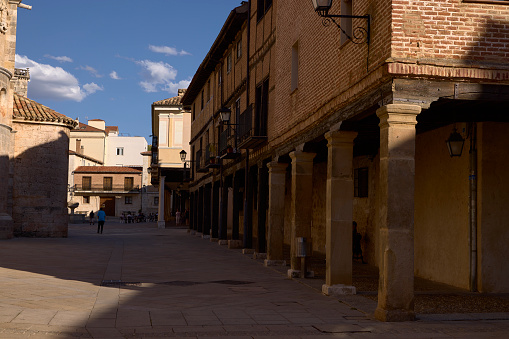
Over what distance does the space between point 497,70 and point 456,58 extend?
0.58 m

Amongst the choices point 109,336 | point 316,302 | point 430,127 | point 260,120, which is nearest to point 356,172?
point 260,120

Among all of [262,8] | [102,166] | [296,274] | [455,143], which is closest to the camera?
[455,143]

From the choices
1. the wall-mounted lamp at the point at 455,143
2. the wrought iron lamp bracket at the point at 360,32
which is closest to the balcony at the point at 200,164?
the wall-mounted lamp at the point at 455,143

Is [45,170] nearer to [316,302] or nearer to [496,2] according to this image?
[316,302]

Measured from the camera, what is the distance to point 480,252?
36.4ft

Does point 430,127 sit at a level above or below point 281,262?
above

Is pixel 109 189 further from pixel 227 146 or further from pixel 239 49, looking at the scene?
pixel 227 146

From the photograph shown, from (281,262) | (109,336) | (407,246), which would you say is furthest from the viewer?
(281,262)

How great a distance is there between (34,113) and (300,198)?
66.0 feet

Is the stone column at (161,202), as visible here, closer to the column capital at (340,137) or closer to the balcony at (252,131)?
the balcony at (252,131)

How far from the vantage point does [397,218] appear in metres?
8.07

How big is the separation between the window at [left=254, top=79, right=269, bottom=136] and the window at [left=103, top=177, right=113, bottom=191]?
61.6 meters

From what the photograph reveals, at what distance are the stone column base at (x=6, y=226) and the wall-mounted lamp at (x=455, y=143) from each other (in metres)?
20.6

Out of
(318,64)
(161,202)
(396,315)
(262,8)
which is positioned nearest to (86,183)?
(161,202)
